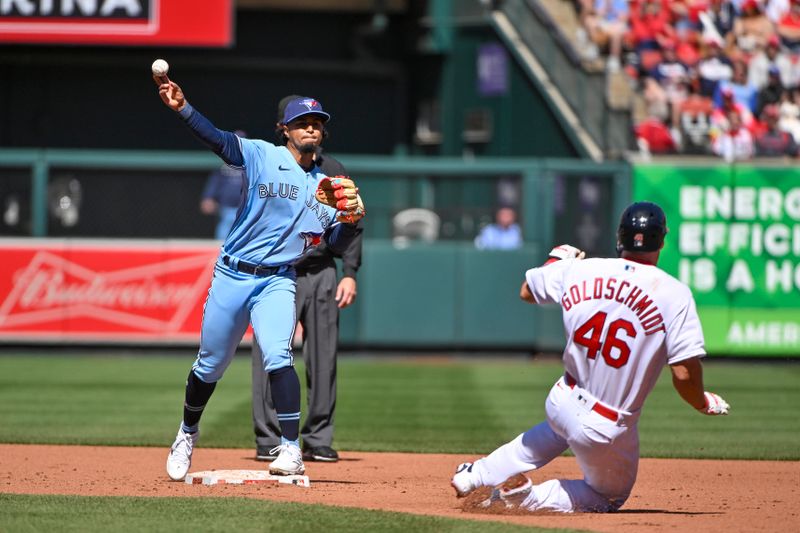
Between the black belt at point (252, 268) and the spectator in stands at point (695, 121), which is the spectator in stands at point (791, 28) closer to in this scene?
the spectator in stands at point (695, 121)

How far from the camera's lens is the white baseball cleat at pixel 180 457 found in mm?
7145

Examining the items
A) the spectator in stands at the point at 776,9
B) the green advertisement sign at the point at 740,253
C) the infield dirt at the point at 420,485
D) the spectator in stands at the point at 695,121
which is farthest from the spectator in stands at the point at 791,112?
the infield dirt at the point at 420,485

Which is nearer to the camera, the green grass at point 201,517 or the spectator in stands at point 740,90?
the green grass at point 201,517

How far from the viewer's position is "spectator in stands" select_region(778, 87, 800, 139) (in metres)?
18.4

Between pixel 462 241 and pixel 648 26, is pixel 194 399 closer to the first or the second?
pixel 462 241

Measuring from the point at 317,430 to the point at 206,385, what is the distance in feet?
4.62

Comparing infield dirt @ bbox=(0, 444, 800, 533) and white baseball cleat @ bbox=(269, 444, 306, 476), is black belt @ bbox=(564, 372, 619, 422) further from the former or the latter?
white baseball cleat @ bbox=(269, 444, 306, 476)

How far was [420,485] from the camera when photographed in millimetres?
7406

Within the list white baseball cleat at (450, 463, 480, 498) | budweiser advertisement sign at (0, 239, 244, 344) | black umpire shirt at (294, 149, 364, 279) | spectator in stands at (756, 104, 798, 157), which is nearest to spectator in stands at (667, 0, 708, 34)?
spectator in stands at (756, 104, 798, 157)

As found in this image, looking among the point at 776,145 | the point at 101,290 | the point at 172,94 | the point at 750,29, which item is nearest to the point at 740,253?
the point at 776,145

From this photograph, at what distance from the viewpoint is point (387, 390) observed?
42.7 feet

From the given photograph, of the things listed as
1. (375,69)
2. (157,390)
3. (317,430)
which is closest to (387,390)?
(157,390)

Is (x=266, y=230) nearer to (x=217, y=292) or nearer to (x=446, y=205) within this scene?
(x=217, y=292)

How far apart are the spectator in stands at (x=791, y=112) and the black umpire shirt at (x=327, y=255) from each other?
11.2 m
